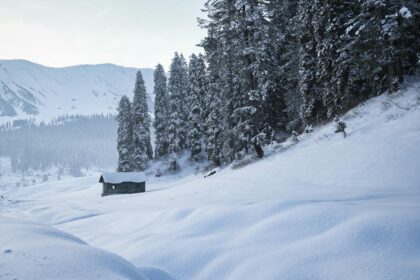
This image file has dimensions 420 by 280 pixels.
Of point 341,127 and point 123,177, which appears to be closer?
point 341,127

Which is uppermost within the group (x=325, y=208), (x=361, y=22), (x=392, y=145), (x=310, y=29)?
(x=310, y=29)

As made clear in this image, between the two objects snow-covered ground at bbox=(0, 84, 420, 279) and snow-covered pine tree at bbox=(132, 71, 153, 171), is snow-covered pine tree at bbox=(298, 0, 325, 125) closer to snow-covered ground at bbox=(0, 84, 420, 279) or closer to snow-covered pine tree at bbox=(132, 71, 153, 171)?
snow-covered ground at bbox=(0, 84, 420, 279)

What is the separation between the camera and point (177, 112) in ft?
189

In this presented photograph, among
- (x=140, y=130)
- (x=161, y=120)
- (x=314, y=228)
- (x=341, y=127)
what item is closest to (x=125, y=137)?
(x=140, y=130)

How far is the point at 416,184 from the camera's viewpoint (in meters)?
9.41

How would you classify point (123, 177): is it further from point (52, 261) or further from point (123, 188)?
point (52, 261)

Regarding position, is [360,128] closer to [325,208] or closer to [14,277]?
[325,208]

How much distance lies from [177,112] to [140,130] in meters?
7.23

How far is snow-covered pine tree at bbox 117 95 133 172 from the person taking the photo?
5922 cm

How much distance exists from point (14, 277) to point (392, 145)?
12661 millimetres

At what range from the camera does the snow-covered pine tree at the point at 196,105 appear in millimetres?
53156

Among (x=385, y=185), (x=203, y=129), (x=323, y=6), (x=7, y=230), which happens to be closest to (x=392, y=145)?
(x=385, y=185)

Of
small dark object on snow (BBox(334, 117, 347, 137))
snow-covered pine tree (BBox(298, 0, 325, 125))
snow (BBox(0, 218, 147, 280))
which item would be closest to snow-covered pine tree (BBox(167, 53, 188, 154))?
snow-covered pine tree (BBox(298, 0, 325, 125))

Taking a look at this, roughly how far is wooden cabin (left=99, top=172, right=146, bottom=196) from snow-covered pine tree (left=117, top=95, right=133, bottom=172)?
1159cm
